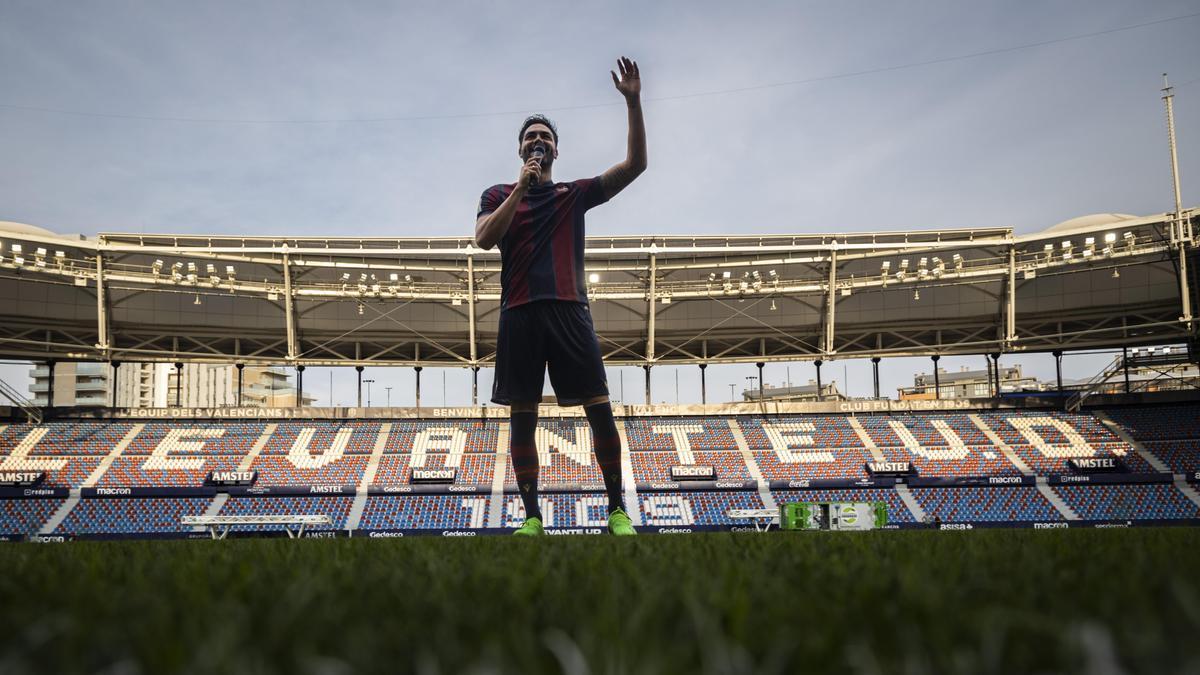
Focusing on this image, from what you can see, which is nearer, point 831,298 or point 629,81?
point 629,81

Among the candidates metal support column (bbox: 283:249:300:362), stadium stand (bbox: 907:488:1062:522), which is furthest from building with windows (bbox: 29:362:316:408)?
stadium stand (bbox: 907:488:1062:522)

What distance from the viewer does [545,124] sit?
6.77 metres

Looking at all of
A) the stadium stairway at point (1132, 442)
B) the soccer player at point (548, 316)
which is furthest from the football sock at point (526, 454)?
the stadium stairway at point (1132, 442)

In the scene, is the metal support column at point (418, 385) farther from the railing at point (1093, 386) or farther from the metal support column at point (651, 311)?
the railing at point (1093, 386)

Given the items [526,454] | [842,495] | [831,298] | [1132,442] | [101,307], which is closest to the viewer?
[526,454]

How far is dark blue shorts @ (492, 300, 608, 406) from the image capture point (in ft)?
20.5

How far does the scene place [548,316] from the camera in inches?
246

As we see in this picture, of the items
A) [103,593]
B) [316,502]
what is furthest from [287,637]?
[316,502]

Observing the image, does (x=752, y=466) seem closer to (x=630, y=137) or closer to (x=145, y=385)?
(x=630, y=137)

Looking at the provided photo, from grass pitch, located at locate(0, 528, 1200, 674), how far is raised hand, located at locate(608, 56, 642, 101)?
456 cm

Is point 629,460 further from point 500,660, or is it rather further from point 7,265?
point 500,660

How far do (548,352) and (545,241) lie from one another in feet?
2.94

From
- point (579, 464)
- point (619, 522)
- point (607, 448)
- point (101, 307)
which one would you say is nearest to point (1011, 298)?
point (579, 464)

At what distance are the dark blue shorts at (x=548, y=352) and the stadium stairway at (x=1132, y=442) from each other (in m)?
29.4
